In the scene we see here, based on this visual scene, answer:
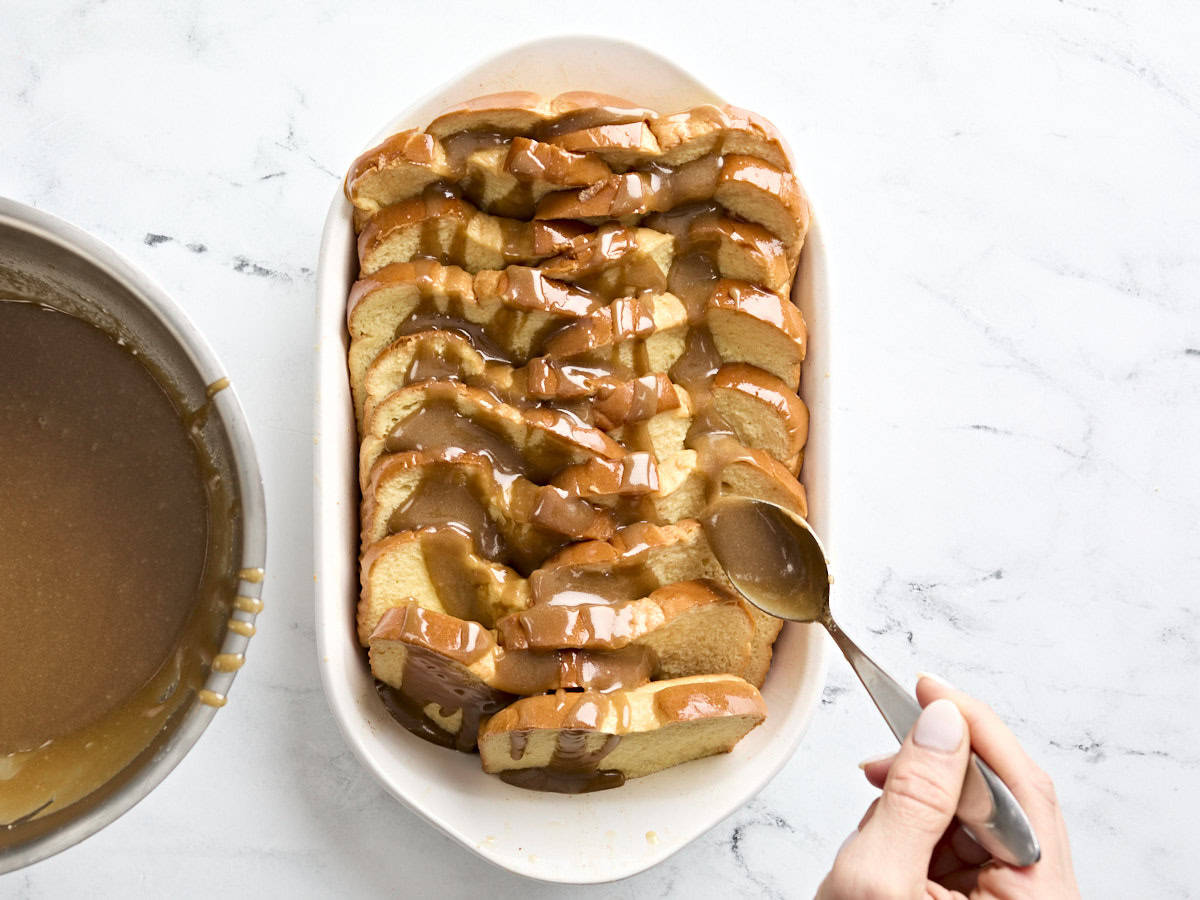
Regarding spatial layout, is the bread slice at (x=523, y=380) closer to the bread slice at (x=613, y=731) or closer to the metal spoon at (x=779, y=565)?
the metal spoon at (x=779, y=565)

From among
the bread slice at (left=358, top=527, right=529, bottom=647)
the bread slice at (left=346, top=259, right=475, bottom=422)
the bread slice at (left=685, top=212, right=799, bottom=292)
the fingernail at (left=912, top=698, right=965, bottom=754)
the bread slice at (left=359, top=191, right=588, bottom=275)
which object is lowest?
the fingernail at (left=912, top=698, right=965, bottom=754)

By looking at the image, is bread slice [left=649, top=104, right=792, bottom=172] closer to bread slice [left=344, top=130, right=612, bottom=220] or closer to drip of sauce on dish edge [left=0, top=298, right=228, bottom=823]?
bread slice [left=344, top=130, right=612, bottom=220]

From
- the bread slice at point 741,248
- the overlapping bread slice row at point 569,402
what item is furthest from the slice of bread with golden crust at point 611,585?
the bread slice at point 741,248

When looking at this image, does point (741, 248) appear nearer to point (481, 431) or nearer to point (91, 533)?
point (481, 431)

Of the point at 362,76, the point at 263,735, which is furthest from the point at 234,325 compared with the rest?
the point at 263,735

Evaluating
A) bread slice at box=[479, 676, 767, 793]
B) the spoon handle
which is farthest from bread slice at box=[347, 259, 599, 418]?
the spoon handle

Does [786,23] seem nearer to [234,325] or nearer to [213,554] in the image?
[234,325]

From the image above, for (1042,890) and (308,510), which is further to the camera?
(308,510)

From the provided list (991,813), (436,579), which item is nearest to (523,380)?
(436,579)
